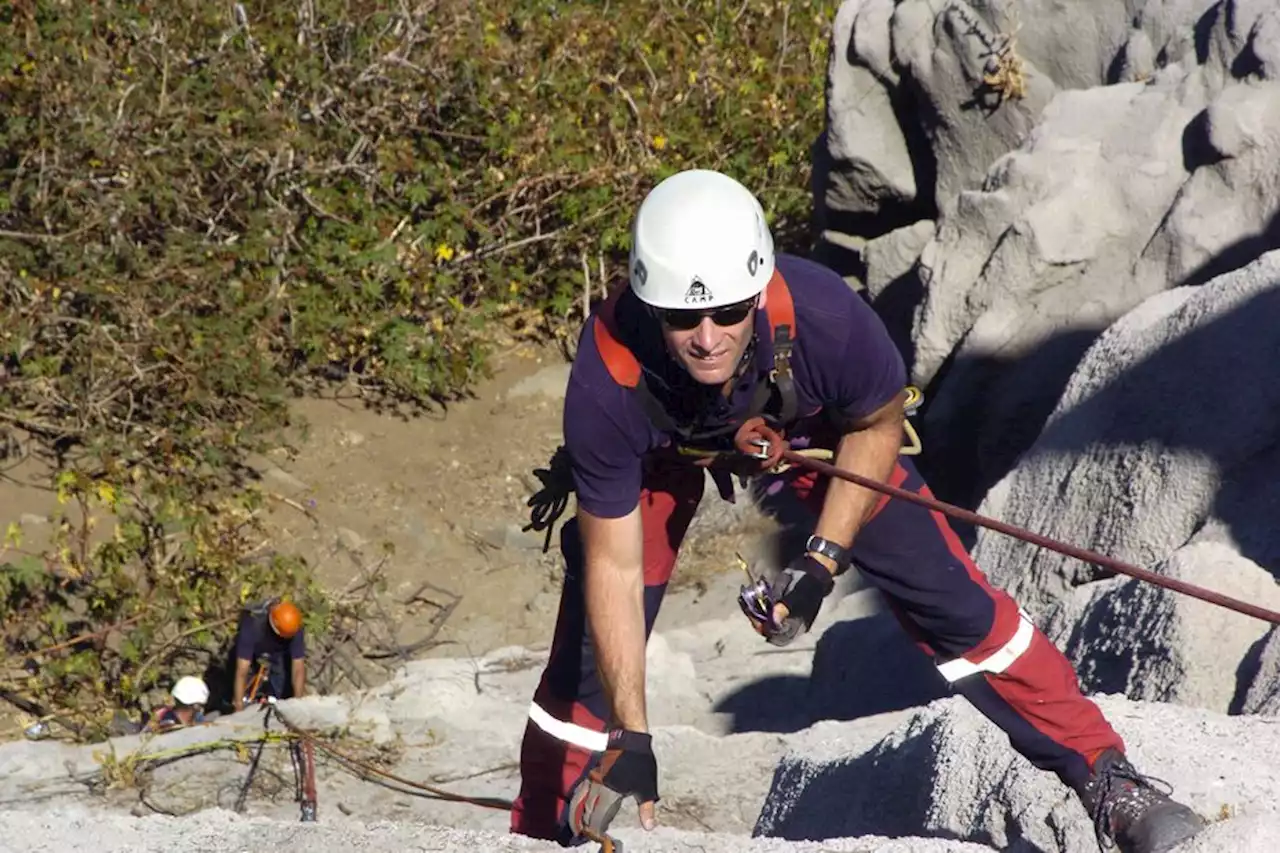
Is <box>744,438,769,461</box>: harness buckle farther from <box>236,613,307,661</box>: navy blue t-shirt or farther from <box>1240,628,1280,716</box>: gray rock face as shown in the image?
<box>236,613,307,661</box>: navy blue t-shirt

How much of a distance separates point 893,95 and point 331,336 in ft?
12.7

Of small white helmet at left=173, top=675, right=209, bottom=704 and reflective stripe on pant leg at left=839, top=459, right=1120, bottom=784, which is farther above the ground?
reflective stripe on pant leg at left=839, top=459, right=1120, bottom=784

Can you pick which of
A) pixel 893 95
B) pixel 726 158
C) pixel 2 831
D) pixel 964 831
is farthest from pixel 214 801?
pixel 726 158

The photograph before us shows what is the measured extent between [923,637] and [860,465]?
0.51m

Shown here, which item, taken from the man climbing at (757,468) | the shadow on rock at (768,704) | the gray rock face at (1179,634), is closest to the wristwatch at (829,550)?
the man climbing at (757,468)

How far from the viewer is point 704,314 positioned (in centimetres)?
328

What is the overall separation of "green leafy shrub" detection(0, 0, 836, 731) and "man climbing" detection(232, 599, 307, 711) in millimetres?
267

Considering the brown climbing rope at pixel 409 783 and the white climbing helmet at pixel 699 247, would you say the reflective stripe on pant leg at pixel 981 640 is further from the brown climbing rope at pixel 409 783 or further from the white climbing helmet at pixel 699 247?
the brown climbing rope at pixel 409 783

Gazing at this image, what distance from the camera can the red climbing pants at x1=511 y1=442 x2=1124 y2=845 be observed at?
362cm

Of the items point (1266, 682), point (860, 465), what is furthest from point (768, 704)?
point (860, 465)

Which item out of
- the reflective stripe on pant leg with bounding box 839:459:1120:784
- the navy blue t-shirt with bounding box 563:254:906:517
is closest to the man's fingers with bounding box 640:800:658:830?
the navy blue t-shirt with bounding box 563:254:906:517

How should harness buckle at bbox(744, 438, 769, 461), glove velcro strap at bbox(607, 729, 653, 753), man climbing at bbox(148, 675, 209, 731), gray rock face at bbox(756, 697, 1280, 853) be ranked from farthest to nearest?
man climbing at bbox(148, 675, 209, 731)
harness buckle at bbox(744, 438, 769, 461)
gray rock face at bbox(756, 697, 1280, 853)
glove velcro strap at bbox(607, 729, 653, 753)

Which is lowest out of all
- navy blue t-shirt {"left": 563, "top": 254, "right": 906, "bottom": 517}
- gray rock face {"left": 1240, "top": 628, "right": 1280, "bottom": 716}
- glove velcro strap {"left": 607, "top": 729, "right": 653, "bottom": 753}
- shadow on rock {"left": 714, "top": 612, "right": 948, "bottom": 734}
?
shadow on rock {"left": 714, "top": 612, "right": 948, "bottom": 734}

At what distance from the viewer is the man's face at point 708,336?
329 centimetres
